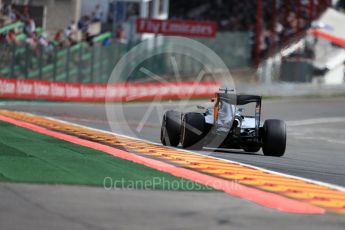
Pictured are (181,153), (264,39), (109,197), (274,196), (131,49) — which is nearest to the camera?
(109,197)

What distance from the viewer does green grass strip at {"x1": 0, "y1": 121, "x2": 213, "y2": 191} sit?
11086mm

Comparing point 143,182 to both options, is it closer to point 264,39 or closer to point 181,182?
point 181,182

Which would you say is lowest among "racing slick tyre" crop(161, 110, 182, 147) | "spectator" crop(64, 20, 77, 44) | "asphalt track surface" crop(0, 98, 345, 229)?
"asphalt track surface" crop(0, 98, 345, 229)

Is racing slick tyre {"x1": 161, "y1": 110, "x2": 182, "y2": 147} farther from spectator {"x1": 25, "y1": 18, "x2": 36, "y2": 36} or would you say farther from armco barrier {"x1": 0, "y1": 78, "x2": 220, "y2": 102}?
spectator {"x1": 25, "y1": 18, "x2": 36, "y2": 36}

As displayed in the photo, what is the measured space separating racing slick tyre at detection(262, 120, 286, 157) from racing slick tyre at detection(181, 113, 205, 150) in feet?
4.13

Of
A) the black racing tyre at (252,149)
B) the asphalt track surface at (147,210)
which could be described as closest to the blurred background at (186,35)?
the black racing tyre at (252,149)

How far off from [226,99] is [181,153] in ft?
4.60

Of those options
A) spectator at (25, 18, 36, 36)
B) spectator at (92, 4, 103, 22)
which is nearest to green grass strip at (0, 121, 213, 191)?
spectator at (25, 18, 36, 36)

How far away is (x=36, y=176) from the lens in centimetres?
1126

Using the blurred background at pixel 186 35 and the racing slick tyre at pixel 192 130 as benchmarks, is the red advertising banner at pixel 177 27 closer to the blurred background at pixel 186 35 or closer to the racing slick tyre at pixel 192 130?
the blurred background at pixel 186 35

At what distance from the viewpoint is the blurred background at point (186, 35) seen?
35812 millimetres

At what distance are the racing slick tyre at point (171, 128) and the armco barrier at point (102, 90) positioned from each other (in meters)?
16.9

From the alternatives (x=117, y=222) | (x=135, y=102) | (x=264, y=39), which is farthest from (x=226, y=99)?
(x=264, y=39)

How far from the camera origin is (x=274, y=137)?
1675cm
